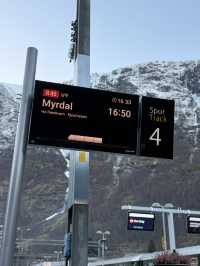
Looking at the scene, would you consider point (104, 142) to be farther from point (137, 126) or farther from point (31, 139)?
point (31, 139)

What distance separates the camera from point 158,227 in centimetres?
19438

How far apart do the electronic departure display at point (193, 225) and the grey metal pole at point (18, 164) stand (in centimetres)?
2338

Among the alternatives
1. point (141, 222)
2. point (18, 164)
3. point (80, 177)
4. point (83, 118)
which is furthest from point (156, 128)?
point (141, 222)

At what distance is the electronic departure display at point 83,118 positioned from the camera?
9.53 m

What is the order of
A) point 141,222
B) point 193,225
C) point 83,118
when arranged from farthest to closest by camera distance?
point 141,222 → point 193,225 → point 83,118

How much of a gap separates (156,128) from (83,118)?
5.46 feet

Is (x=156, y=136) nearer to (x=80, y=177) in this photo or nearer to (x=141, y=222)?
(x=80, y=177)

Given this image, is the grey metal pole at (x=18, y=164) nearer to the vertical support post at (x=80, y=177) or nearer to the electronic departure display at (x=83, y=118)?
the electronic departure display at (x=83, y=118)

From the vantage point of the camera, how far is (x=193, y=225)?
30.8m

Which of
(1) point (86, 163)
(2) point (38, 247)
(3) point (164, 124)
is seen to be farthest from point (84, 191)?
(2) point (38, 247)

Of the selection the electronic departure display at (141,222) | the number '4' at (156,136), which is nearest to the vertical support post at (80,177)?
the number '4' at (156,136)

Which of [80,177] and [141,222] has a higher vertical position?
[80,177]

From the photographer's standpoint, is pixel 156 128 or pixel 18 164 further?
pixel 156 128

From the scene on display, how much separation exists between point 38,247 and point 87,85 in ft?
592
